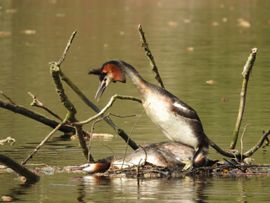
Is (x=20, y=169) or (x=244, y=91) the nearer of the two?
(x=20, y=169)

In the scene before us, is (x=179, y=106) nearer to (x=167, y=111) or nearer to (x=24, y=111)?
(x=167, y=111)

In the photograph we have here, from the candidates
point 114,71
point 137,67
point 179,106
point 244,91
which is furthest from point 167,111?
point 137,67

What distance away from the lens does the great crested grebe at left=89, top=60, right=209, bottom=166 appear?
36.2 ft

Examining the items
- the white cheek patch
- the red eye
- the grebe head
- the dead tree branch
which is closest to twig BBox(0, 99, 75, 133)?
the dead tree branch

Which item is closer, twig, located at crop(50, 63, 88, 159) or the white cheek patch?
twig, located at crop(50, 63, 88, 159)

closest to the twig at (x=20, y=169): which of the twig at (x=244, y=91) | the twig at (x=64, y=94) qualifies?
the twig at (x=64, y=94)

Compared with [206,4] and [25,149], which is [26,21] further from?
[25,149]

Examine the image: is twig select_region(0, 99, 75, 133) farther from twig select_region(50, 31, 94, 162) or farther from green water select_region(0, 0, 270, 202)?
twig select_region(50, 31, 94, 162)

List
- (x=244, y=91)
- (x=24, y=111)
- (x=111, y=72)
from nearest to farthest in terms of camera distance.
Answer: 1. (x=111, y=72)
2. (x=24, y=111)
3. (x=244, y=91)

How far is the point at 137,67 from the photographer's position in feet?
70.2

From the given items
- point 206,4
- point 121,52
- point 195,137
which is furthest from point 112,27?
point 195,137

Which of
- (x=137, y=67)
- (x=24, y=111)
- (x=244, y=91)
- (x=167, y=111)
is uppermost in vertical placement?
(x=137, y=67)

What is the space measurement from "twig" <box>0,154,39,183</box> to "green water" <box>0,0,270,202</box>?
85 mm

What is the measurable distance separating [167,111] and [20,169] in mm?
1417
